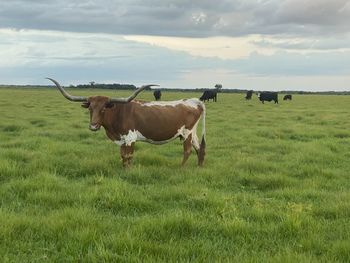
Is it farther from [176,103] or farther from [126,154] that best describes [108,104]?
[176,103]

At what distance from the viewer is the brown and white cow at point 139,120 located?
32.5ft

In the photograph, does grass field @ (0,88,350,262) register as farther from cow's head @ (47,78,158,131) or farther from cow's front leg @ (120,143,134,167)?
cow's head @ (47,78,158,131)

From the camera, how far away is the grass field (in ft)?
16.2

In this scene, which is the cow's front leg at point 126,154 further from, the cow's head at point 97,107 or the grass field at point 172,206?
the cow's head at point 97,107

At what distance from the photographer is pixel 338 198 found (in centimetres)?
740

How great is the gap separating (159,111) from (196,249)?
19.3 ft

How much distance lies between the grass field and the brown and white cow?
0.50m

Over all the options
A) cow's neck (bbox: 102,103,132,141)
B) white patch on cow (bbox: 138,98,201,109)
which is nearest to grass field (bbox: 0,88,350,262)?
cow's neck (bbox: 102,103,132,141)

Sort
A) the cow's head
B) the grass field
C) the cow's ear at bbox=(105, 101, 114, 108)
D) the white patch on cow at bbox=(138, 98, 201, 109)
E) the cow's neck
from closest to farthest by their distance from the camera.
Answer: the grass field < the cow's head < the cow's ear at bbox=(105, 101, 114, 108) < the cow's neck < the white patch on cow at bbox=(138, 98, 201, 109)

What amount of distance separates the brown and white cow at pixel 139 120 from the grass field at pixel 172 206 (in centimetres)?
50

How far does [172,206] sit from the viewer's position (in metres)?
6.89

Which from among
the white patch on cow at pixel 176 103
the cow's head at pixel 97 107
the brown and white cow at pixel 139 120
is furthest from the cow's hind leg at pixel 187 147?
the cow's head at pixel 97 107

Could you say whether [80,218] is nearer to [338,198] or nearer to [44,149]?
[338,198]

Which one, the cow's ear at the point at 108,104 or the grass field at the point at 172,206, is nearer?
the grass field at the point at 172,206
